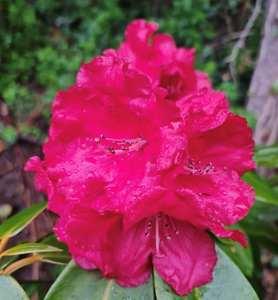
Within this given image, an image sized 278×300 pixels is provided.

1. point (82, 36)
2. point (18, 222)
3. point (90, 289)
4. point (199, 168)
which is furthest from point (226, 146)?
point (82, 36)

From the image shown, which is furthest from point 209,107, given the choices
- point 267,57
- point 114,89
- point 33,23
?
point 33,23

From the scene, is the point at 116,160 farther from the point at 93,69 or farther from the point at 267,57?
the point at 267,57

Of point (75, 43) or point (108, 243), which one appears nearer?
point (108, 243)

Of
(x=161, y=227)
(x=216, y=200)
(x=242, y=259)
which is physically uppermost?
(x=216, y=200)

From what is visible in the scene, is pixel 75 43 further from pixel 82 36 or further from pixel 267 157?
pixel 267 157

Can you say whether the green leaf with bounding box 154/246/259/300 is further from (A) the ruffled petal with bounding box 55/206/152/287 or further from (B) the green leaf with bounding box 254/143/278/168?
(B) the green leaf with bounding box 254/143/278/168

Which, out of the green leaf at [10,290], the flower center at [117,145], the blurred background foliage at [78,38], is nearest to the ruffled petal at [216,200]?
the flower center at [117,145]

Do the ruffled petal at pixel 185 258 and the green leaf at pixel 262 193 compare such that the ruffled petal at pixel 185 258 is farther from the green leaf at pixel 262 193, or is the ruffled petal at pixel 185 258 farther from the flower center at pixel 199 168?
the green leaf at pixel 262 193
